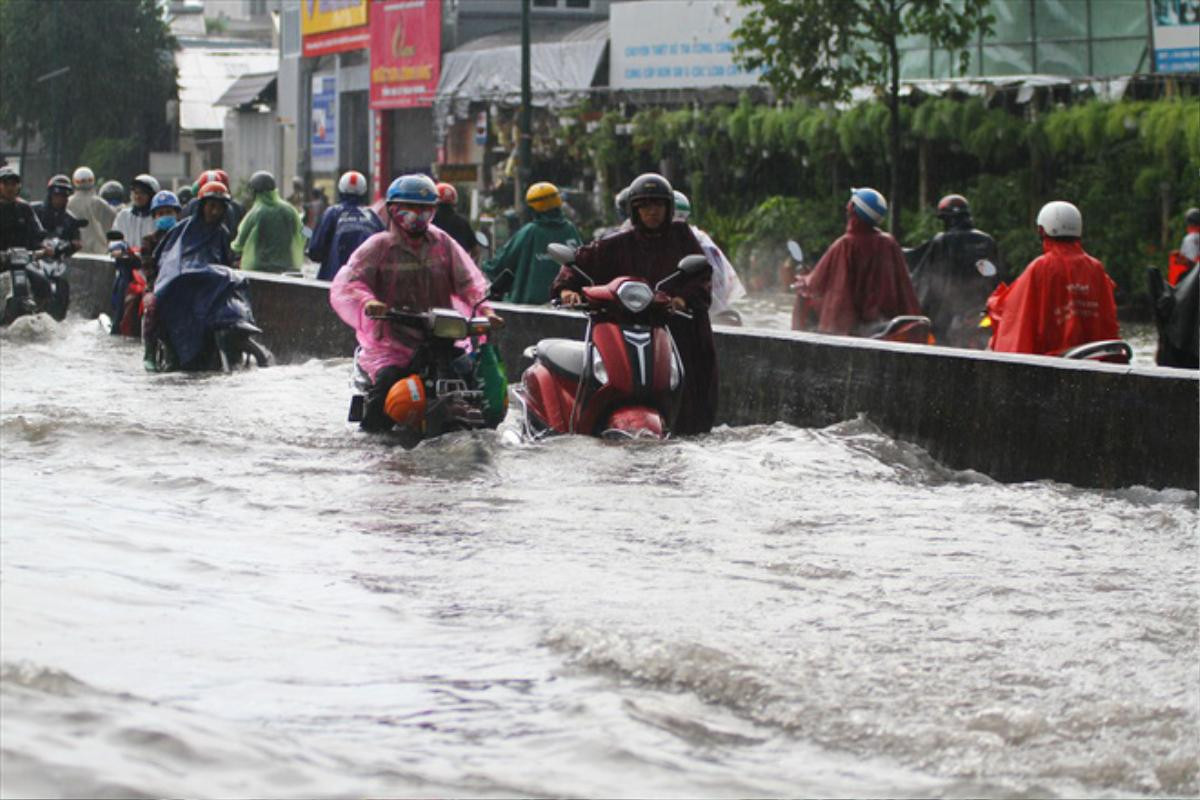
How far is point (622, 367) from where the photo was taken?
34.8 ft

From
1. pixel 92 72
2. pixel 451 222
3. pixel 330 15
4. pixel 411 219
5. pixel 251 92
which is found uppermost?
pixel 330 15

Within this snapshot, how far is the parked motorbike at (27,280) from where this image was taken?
20609 millimetres

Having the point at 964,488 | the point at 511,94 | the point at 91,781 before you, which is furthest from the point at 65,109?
the point at 91,781

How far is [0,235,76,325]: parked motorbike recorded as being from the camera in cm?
2061

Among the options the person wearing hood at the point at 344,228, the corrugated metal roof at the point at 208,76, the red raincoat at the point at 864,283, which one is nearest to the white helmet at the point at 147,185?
the person wearing hood at the point at 344,228

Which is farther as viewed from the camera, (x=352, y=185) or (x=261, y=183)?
(x=261, y=183)

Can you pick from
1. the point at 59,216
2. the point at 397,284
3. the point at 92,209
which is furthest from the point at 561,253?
the point at 92,209

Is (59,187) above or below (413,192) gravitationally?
below

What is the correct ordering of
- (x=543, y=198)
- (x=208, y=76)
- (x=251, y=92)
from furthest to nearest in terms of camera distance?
(x=208, y=76)
(x=251, y=92)
(x=543, y=198)

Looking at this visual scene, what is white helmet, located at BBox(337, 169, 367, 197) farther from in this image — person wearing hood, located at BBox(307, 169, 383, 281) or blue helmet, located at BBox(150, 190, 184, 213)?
blue helmet, located at BBox(150, 190, 184, 213)

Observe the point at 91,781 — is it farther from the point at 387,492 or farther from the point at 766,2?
the point at 766,2

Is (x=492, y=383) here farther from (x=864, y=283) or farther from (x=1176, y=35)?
(x=1176, y=35)

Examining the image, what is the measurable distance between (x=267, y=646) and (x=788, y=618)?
1.57 m

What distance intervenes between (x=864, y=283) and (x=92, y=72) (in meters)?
61.2
